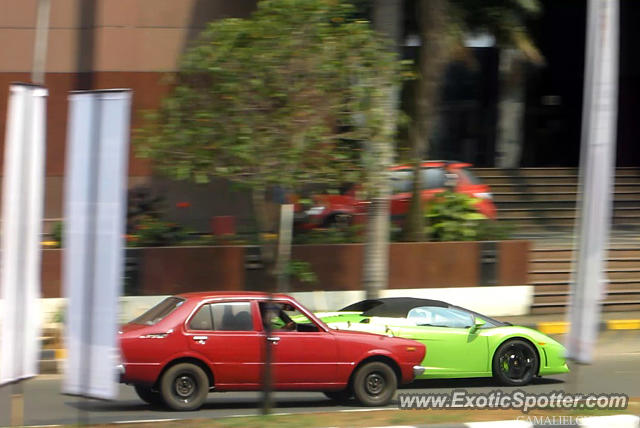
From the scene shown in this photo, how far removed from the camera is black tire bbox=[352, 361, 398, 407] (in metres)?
10.1

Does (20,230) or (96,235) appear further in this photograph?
(20,230)

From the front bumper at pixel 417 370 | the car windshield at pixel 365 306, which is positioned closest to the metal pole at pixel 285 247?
the car windshield at pixel 365 306

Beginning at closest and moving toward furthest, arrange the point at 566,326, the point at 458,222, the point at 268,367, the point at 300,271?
the point at 268,367
the point at 566,326
the point at 300,271
the point at 458,222

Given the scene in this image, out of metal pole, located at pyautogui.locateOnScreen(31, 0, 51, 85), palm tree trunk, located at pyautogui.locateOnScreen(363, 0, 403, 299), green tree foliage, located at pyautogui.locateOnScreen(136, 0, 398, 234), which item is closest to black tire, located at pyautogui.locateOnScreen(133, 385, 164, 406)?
green tree foliage, located at pyautogui.locateOnScreen(136, 0, 398, 234)

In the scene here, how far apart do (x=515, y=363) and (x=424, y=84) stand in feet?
22.0

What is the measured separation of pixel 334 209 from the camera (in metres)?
17.6

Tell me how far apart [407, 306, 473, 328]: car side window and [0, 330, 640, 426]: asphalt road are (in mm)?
785

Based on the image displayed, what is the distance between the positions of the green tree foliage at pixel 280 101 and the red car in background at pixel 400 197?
6.52ft

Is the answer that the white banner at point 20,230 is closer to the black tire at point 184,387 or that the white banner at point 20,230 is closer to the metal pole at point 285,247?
the black tire at point 184,387

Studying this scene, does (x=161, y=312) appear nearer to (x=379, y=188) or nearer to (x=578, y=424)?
(x=578, y=424)

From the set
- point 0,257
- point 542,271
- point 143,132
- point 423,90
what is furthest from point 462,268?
point 0,257

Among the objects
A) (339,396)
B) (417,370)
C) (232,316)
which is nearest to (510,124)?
(417,370)

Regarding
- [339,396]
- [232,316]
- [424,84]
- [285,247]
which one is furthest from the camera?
[424,84]

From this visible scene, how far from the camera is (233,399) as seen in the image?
1073cm
